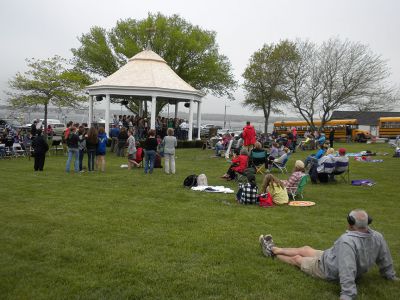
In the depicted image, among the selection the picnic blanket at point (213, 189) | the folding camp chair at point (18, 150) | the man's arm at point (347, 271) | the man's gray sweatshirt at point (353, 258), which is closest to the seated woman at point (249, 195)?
the picnic blanket at point (213, 189)

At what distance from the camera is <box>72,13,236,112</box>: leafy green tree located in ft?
136

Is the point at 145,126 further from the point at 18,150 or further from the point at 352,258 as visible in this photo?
the point at 352,258

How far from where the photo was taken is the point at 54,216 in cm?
839

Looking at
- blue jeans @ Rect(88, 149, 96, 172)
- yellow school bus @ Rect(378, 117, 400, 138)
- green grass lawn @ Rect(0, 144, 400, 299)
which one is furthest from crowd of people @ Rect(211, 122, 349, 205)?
yellow school bus @ Rect(378, 117, 400, 138)

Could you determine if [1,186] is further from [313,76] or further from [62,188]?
[313,76]

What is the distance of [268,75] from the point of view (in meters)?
44.7

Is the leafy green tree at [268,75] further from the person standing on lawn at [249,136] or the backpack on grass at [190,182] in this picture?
the backpack on grass at [190,182]

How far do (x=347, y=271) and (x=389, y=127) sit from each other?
147 feet

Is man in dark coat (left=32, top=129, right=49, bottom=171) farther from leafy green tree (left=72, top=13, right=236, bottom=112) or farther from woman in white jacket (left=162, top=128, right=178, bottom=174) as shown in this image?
leafy green tree (left=72, top=13, right=236, bottom=112)

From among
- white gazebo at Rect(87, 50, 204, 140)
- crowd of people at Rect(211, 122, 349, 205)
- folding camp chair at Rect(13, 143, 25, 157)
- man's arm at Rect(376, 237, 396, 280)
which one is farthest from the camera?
white gazebo at Rect(87, 50, 204, 140)

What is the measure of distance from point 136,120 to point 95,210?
20011 millimetres

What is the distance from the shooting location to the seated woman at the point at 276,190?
10422mm

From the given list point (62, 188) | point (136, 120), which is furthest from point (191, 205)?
point (136, 120)

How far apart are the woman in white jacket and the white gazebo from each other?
1074 centimetres
